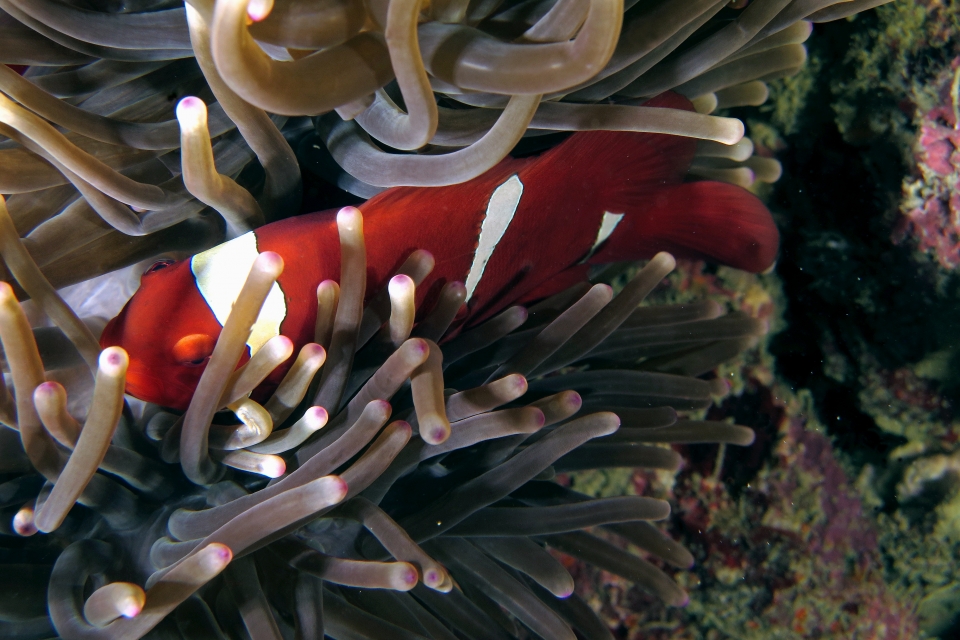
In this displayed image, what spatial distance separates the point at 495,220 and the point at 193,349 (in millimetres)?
475

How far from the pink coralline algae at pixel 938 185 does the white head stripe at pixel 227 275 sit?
1.28 m

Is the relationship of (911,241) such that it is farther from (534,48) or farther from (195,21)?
(195,21)

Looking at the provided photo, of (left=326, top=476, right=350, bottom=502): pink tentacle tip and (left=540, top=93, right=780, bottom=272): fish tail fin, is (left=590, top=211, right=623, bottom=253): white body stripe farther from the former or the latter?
(left=326, top=476, right=350, bottom=502): pink tentacle tip

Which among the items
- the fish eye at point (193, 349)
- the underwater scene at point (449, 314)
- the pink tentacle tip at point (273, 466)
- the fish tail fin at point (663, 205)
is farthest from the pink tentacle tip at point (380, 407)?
the fish tail fin at point (663, 205)

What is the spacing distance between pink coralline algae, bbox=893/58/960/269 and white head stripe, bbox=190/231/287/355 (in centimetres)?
128

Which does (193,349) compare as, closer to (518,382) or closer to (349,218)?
(349,218)

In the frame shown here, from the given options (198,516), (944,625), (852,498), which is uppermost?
(198,516)

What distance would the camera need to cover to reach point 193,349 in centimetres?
86

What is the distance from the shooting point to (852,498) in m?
1.58

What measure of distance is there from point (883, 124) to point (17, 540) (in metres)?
1.73

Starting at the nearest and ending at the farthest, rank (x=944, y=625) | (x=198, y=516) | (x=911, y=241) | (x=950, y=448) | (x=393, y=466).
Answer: (x=198, y=516) → (x=393, y=466) → (x=911, y=241) → (x=950, y=448) → (x=944, y=625)

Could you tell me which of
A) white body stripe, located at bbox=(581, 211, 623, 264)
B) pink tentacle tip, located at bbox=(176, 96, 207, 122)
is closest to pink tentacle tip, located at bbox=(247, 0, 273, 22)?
pink tentacle tip, located at bbox=(176, 96, 207, 122)

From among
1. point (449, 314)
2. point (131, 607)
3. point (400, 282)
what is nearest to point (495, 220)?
point (449, 314)

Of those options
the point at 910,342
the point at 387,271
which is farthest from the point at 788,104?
the point at 387,271
